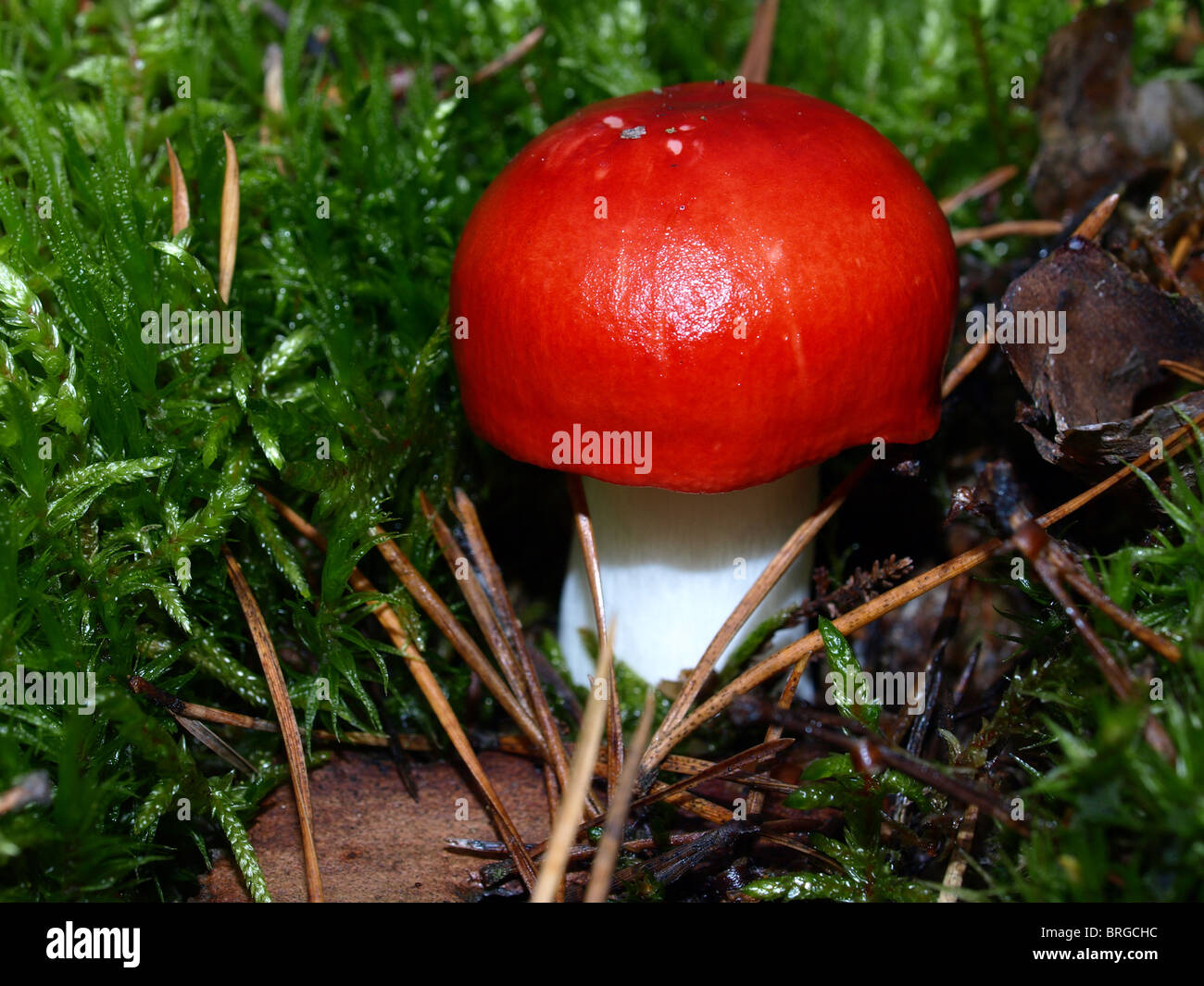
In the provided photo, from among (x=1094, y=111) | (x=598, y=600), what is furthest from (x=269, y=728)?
(x=1094, y=111)

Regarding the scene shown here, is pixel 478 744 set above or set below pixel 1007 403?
below

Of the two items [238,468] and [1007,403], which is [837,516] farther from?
[238,468]

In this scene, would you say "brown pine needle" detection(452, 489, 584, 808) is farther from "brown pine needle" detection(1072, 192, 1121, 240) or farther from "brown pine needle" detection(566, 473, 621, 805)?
"brown pine needle" detection(1072, 192, 1121, 240)

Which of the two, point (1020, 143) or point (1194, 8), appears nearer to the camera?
point (1020, 143)

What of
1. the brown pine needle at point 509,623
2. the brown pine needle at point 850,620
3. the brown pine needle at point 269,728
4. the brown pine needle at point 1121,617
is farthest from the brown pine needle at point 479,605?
the brown pine needle at point 1121,617
